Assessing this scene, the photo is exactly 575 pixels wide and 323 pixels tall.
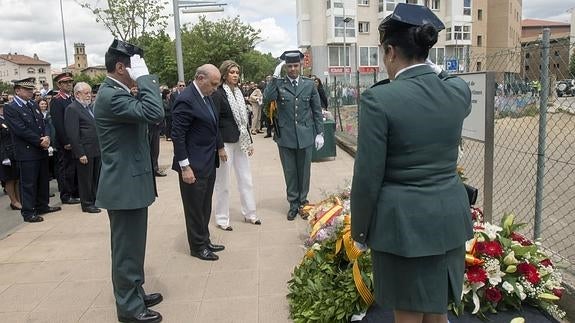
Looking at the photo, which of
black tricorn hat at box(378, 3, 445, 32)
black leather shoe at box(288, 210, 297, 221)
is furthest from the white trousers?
black tricorn hat at box(378, 3, 445, 32)

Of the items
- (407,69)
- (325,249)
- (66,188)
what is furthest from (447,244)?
(66,188)

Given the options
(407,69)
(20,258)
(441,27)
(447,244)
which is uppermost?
(441,27)

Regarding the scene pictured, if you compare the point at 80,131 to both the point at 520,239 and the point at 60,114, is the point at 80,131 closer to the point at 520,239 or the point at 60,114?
the point at 60,114

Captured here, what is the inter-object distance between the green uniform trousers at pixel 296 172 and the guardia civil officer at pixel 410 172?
12.0 feet

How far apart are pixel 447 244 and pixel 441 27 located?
938 millimetres

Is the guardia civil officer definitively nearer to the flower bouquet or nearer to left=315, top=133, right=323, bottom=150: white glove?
the flower bouquet

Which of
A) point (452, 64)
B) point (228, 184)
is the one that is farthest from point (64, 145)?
point (452, 64)

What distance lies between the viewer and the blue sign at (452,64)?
5129mm

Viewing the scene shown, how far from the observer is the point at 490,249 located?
9.95 ft

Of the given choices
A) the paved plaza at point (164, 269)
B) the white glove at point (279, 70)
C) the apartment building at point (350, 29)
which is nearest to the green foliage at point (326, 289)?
the paved plaza at point (164, 269)

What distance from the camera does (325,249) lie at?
3.65 m

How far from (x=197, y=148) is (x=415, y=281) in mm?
2765

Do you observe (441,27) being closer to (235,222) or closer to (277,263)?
(277,263)

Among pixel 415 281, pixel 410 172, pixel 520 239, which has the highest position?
pixel 410 172
